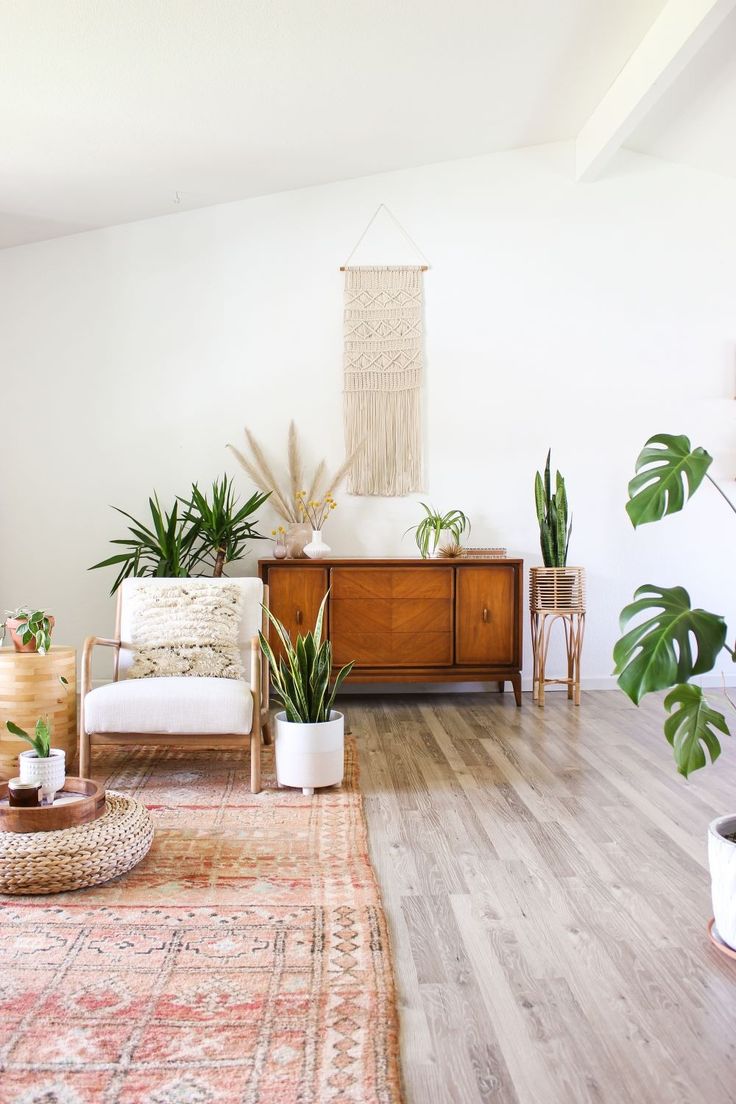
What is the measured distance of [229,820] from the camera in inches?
120

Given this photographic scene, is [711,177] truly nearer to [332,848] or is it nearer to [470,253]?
[470,253]

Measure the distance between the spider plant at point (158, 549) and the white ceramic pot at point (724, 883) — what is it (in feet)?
11.3

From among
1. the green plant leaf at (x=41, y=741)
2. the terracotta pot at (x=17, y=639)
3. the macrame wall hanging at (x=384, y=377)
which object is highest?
the macrame wall hanging at (x=384, y=377)

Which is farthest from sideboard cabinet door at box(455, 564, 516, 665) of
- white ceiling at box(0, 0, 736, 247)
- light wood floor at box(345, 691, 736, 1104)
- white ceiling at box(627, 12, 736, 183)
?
white ceiling at box(627, 12, 736, 183)

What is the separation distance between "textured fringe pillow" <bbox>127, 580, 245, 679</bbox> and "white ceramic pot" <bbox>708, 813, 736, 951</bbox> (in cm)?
216

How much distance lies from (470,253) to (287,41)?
→ 200 centimetres

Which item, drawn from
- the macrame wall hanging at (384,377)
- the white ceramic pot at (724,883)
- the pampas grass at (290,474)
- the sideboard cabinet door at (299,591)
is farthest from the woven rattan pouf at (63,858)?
the macrame wall hanging at (384,377)

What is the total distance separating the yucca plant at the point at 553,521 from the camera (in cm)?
512

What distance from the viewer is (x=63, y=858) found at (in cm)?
240

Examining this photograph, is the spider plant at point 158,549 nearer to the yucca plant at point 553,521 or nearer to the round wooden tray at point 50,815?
the yucca plant at point 553,521

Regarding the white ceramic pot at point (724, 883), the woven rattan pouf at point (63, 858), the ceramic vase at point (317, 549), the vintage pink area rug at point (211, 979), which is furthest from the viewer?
the ceramic vase at point (317, 549)

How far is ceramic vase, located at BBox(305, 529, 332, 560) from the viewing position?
5113 millimetres

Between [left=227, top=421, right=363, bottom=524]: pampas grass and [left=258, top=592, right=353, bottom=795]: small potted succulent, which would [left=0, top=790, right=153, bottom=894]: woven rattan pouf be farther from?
[left=227, top=421, right=363, bottom=524]: pampas grass

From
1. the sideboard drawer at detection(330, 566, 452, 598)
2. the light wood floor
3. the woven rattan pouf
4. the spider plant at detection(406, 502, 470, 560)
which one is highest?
the spider plant at detection(406, 502, 470, 560)
